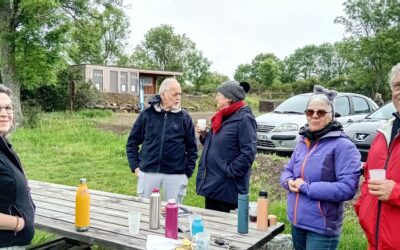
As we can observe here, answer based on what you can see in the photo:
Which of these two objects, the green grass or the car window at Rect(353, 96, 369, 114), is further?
the car window at Rect(353, 96, 369, 114)

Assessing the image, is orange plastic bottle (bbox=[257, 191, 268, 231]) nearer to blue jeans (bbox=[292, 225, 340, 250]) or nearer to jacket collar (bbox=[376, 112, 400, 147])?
blue jeans (bbox=[292, 225, 340, 250])

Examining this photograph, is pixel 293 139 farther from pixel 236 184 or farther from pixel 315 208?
pixel 315 208

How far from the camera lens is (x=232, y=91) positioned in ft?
13.8

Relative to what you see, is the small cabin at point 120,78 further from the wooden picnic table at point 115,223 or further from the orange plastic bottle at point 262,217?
the orange plastic bottle at point 262,217

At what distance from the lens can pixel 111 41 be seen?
56.6 m

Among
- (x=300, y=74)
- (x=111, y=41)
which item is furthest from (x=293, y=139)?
(x=300, y=74)

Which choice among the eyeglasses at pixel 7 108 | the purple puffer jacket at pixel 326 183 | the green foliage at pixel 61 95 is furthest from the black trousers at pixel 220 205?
the green foliage at pixel 61 95

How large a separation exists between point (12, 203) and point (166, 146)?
221 cm

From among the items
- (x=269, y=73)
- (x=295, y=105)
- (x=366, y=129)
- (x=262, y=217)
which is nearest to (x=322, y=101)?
(x=262, y=217)

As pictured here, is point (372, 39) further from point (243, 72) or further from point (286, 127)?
point (243, 72)

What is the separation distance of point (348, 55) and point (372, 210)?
42.2 meters

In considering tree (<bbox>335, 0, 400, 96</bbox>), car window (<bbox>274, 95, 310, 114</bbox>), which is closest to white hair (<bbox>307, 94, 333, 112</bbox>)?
car window (<bbox>274, 95, 310, 114</bbox>)

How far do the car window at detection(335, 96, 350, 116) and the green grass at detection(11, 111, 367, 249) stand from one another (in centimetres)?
355

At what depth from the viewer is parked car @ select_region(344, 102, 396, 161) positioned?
7805mm
